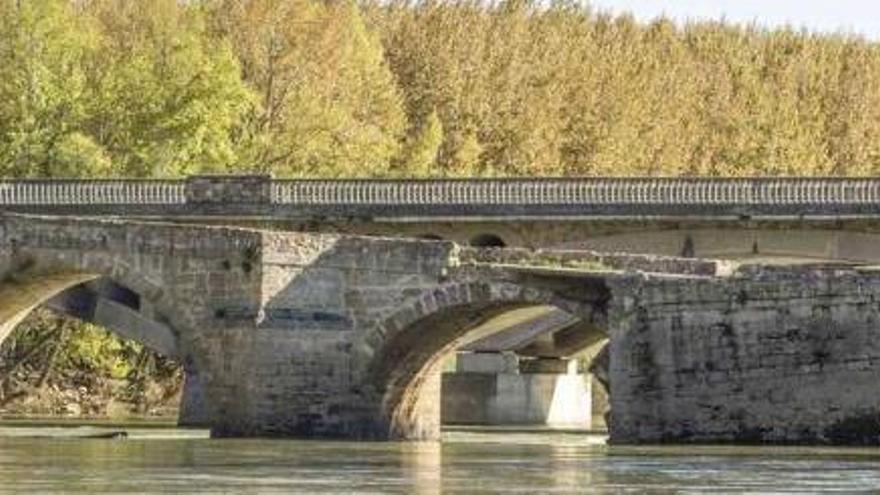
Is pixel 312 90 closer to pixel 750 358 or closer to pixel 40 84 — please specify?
pixel 40 84

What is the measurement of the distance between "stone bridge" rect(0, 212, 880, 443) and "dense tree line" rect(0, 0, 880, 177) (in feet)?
64.5

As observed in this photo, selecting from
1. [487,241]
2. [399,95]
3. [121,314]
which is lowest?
[121,314]

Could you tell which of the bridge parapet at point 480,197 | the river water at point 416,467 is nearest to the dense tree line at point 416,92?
the bridge parapet at point 480,197

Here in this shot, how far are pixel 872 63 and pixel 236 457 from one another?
93285mm

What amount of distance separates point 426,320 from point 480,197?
1221 cm

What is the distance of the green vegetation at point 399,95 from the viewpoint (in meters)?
107

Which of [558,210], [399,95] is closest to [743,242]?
[558,210]

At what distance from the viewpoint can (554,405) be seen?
103562 mm

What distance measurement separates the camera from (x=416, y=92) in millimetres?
130250

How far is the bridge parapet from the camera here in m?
91.4

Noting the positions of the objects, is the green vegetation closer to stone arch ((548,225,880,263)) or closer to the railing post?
the railing post

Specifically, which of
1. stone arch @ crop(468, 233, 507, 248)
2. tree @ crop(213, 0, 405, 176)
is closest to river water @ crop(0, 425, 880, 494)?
stone arch @ crop(468, 233, 507, 248)

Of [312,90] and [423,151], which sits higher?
[312,90]

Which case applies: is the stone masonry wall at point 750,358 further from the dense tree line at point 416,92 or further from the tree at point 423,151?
the tree at point 423,151
